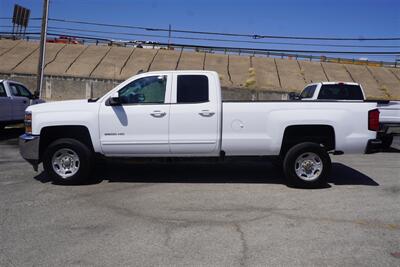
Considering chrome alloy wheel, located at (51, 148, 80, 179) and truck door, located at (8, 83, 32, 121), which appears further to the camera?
truck door, located at (8, 83, 32, 121)

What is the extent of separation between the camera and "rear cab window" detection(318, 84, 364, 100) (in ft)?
47.1

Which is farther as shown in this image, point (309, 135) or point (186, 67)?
point (186, 67)

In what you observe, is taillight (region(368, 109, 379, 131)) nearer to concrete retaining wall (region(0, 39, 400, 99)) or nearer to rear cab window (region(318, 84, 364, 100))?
rear cab window (region(318, 84, 364, 100))

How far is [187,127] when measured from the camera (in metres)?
7.85

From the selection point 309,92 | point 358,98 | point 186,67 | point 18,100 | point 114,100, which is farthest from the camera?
point 186,67

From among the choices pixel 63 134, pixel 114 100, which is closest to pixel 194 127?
pixel 114 100

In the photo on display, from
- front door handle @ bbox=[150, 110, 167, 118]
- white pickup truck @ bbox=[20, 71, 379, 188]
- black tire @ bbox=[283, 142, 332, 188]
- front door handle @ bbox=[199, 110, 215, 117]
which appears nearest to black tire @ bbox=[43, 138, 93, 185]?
white pickup truck @ bbox=[20, 71, 379, 188]

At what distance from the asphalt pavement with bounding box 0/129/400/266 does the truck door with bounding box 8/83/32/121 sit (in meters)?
6.83

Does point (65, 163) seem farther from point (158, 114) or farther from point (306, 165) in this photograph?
point (306, 165)

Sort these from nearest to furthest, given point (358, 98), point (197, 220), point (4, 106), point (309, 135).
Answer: point (197, 220), point (309, 135), point (358, 98), point (4, 106)

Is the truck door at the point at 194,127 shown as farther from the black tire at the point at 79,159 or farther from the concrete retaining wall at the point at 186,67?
the concrete retaining wall at the point at 186,67

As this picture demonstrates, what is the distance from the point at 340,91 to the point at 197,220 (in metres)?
9.95

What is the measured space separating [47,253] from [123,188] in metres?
3.11

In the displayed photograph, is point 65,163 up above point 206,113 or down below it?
below
